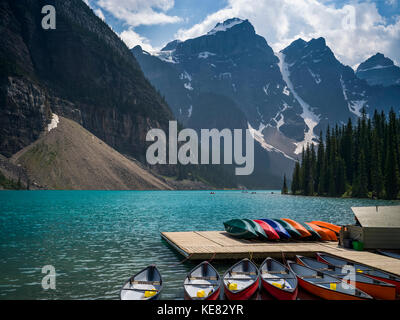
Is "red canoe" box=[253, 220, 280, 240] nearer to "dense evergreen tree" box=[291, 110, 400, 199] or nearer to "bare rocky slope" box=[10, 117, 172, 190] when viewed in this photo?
"dense evergreen tree" box=[291, 110, 400, 199]

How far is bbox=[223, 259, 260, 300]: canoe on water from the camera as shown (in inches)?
614

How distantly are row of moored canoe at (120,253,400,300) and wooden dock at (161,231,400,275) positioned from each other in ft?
7.57

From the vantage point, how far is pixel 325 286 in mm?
16641

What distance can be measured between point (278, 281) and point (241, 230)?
40.5 ft

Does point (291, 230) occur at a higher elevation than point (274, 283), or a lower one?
higher

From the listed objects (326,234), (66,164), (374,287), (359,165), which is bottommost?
(374,287)

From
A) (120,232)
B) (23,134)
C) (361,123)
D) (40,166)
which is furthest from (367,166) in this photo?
(23,134)

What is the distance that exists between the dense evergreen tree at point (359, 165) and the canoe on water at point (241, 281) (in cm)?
10247

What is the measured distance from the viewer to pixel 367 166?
407 ft

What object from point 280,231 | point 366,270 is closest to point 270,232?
point 280,231

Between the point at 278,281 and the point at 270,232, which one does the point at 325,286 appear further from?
the point at 270,232

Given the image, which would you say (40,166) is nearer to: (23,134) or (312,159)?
(23,134)

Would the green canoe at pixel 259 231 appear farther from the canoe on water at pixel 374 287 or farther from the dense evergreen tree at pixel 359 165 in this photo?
the dense evergreen tree at pixel 359 165

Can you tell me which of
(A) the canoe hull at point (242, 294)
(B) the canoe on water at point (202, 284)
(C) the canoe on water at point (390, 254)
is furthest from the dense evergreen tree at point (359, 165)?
(A) the canoe hull at point (242, 294)
